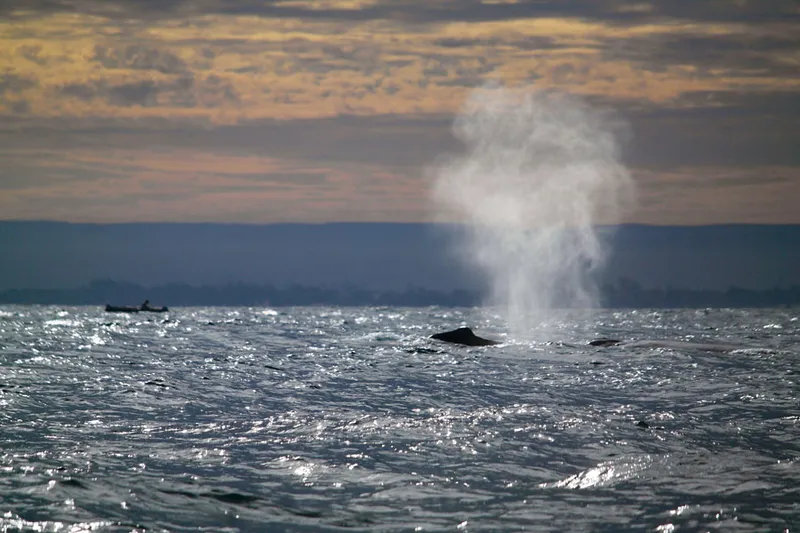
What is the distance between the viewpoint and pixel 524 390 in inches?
1491

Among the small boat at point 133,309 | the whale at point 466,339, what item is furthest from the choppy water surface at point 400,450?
the small boat at point 133,309

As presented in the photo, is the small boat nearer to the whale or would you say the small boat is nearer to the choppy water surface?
the whale

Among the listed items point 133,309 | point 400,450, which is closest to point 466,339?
point 400,450

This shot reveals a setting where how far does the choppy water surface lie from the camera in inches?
650

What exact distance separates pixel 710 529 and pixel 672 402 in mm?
18704

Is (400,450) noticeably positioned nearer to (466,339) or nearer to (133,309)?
(466,339)

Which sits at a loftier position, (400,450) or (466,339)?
(466,339)

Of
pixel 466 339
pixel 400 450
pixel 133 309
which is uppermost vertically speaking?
pixel 133 309

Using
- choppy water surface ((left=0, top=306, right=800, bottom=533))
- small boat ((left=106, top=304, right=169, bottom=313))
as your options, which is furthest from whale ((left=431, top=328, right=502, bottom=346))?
small boat ((left=106, top=304, right=169, bottom=313))

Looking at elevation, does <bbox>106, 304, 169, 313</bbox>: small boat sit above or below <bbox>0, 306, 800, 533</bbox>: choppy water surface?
above

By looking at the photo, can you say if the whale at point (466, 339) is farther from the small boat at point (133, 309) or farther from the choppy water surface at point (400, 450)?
the small boat at point (133, 309)

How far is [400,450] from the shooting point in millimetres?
23156

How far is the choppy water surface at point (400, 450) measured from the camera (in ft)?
54.2

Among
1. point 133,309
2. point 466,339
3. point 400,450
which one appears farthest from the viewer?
point 133,309
